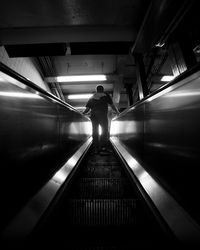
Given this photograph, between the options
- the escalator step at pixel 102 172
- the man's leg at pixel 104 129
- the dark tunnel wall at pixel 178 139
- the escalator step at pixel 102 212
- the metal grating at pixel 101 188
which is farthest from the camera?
the man's leg at pixel 104 129

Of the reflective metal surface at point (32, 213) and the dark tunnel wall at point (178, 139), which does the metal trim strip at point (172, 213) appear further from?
the reflective metal surface at point (32, 213)

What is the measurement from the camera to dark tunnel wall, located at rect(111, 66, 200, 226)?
1.07m

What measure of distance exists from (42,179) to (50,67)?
6.85 metres

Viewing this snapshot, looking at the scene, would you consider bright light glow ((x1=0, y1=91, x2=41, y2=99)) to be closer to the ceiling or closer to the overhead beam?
the ceiling

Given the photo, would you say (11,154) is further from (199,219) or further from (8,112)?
(199,219)

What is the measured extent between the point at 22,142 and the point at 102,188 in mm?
1156

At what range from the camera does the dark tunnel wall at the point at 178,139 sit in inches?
42.2

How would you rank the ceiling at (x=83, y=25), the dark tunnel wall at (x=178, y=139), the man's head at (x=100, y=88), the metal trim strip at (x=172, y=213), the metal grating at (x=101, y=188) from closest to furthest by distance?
1. the metal trim strip at (x=172, y=213)
2. the dark tunnel wall at (x=178, y=139)
3. the metal grating at (x=101, y=188)
4. the ceiling at (x=83, y=25)
5. the man's head at (x=100, y=88)

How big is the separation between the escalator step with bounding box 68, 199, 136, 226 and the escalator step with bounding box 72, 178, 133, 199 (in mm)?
405

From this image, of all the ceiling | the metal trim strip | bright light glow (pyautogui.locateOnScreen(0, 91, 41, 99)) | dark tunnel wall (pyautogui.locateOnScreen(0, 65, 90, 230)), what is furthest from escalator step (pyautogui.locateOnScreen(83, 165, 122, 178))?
the ceiling

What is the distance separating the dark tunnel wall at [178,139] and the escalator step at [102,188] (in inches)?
16.5

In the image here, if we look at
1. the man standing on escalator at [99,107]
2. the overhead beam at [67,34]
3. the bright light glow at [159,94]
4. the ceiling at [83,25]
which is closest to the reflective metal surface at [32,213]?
the bright light glow at [159,94]

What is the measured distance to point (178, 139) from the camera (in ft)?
4.27

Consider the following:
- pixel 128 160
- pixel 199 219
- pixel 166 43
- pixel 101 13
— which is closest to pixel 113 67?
pixel 101 13
